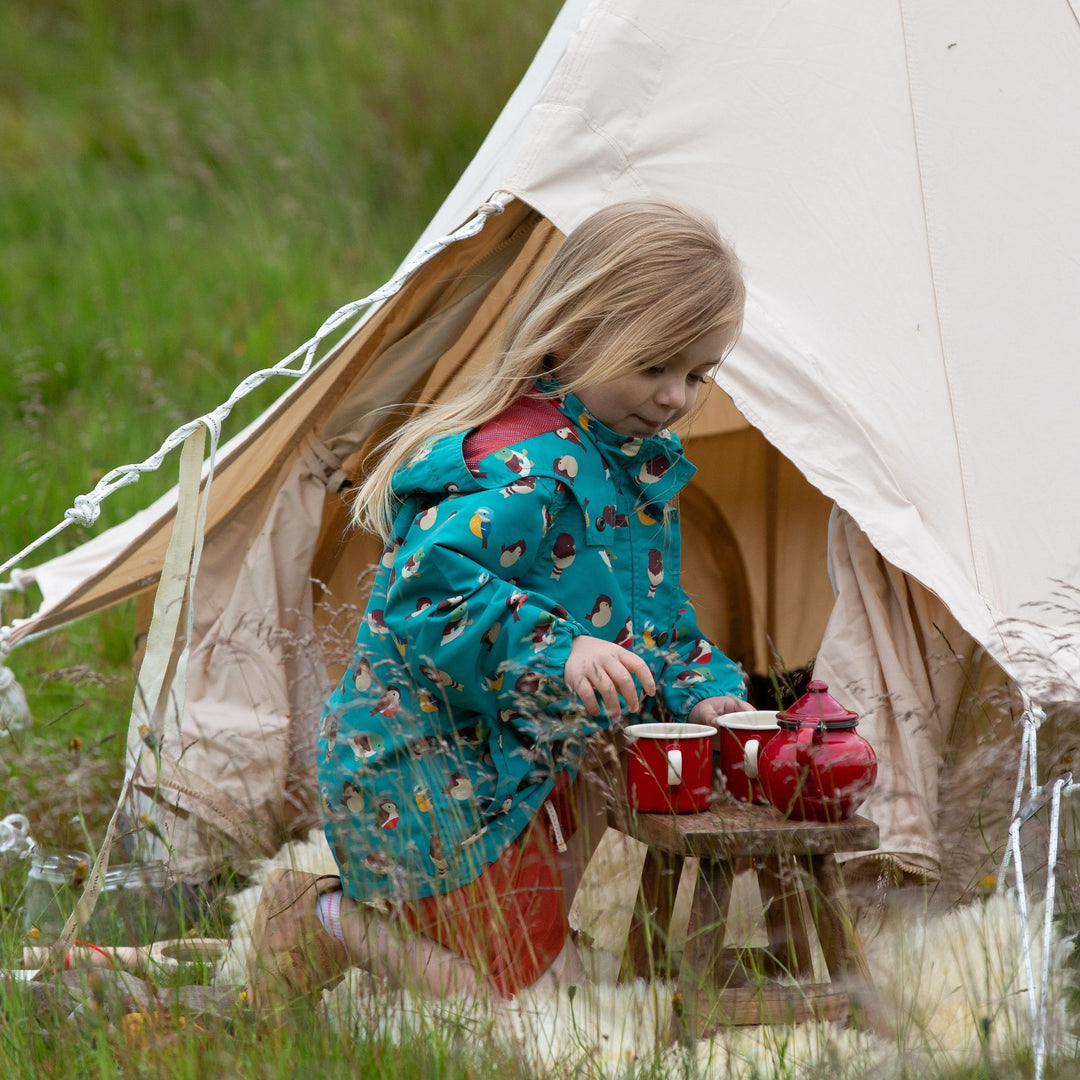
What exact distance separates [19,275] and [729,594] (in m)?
3.47

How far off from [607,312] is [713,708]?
655mm

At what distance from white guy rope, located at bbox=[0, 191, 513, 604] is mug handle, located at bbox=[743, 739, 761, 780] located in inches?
38.7

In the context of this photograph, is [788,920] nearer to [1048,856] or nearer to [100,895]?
[1048,856]

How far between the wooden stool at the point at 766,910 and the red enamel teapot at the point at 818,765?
27 mm

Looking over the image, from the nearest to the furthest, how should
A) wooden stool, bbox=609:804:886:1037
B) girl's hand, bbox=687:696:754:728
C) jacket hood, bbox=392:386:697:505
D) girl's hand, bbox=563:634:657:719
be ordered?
1. wooden stool, bbox=609:804:886:1037
2. girl's hand, bbox=563:634:657:719
3. jacket hood, bbox=392:386:697:505
4. girl's hand, bbox=687:696:754:728

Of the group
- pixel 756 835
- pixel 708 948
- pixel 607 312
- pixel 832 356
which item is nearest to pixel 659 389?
pixel 607 312

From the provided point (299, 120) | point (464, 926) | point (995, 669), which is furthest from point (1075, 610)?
point (299, 120)

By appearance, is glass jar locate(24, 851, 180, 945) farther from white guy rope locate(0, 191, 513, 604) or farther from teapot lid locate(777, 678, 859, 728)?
teapot lid locate(777, 678, 859, 728)

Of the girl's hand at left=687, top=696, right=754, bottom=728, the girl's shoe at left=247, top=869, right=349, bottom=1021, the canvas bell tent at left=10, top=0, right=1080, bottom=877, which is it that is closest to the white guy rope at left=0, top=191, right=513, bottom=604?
the canvas bell tent at left=10, top=0, right=1080, bottom=877

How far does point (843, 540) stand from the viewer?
242 centimetres

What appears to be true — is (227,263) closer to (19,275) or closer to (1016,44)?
(19,275)

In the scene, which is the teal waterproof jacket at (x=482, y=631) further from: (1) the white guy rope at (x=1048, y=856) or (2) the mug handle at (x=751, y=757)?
(1) the white guy rope at (x=1048, y=856)

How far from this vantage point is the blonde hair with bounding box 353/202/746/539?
7.02 ft

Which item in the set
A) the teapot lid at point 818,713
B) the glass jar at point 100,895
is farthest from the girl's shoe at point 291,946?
the teapot lid at point 818,713
